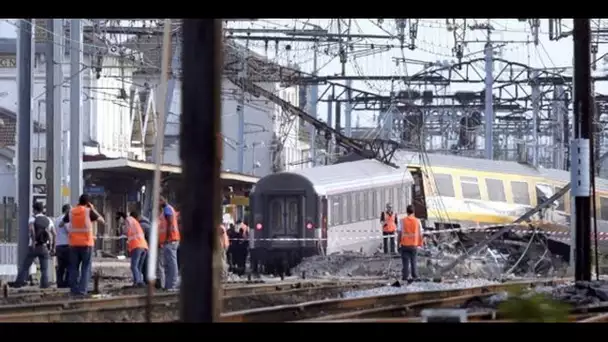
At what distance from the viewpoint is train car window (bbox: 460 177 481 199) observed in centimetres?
3650

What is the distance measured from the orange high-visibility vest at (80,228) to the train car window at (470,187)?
59.7ft

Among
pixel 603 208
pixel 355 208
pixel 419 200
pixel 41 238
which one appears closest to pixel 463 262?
pixel 355 208

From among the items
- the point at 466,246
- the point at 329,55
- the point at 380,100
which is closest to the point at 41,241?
the point at 466,246

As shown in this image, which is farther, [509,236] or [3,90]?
[3,90]

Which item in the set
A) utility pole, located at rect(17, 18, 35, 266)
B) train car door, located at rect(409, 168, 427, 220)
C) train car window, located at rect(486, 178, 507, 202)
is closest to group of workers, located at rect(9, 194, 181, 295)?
utility pole, located at rect(17, 18, 35, 266)

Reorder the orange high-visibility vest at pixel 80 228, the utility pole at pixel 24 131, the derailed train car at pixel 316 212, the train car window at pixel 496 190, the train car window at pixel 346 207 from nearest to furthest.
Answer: the orange high-visibility vest at pixel 80 228 → the utility pole at pixel 24 131 → the derailed train car at pixel 316 212 → the train car window at pixel 346 207 → the train car window at pixel 496 190

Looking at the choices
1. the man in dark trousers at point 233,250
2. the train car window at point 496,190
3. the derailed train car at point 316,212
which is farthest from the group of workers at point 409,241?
the train car window at point 496,190

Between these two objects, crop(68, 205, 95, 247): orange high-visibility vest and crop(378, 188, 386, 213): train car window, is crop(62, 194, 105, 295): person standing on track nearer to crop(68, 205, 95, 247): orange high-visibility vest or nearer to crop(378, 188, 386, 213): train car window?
crop(68, 205, 95, 247): orange high-visibility vest

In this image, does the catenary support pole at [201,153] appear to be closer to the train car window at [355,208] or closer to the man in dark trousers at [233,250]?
the man in dark trousers at [233,250]

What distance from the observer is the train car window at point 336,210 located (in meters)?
33.2

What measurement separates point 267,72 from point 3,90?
2049 centimetres
